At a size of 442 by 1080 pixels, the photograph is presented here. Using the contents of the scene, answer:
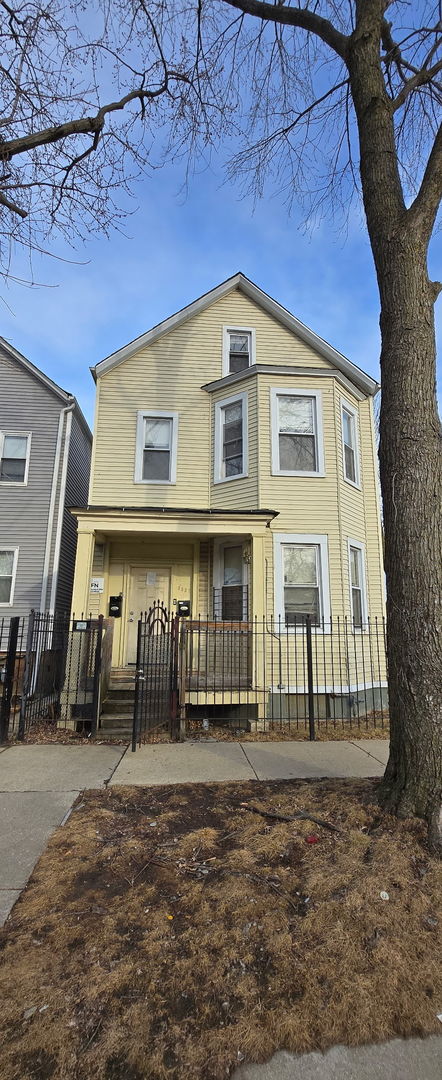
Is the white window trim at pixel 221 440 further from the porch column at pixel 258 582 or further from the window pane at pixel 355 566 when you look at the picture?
the window pane at pixel 355 566

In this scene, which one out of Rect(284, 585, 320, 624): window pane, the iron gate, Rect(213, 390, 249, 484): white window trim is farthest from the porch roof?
the iron gate

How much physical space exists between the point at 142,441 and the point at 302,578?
4.52m

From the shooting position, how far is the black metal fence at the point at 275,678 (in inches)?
302

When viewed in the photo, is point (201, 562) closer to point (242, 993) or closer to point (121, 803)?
point (121, 803)

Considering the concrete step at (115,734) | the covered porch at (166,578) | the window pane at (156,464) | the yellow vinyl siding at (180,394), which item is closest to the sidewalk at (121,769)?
the concrete step at (115,734)

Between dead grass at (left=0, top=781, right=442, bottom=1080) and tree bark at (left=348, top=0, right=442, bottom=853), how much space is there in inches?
16.6

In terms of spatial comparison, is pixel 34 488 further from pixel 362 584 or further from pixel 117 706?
pixel 362 584

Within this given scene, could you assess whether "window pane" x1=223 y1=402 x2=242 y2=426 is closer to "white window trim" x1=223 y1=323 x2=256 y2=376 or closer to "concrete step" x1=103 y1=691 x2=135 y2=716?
"white window trim" x1=223 y1=323 x2=256 y2=376

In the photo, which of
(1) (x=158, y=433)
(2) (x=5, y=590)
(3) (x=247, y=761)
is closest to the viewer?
(3) (x=247, y=761)

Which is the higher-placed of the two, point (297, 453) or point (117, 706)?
point (297, 453)

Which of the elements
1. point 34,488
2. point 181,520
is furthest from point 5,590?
point 181,520

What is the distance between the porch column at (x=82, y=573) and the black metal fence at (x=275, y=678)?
1826 millimetres

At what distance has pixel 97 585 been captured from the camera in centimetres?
990

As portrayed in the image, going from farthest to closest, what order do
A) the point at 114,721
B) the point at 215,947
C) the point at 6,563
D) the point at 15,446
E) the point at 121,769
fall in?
1. the point at 15,446
2. the point at 6,563
3. the point at 114,721
4. the point at 121,769
5. the point at 215,947
